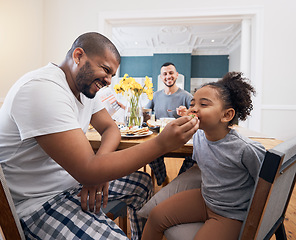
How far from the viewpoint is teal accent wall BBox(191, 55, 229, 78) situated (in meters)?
7.70

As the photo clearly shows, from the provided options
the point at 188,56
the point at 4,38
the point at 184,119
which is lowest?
the point at 184,119

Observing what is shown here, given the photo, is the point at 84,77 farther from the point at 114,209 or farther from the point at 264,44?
the point at 264,44

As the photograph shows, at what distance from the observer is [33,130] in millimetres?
611

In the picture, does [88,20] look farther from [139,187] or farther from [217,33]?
[217,33]

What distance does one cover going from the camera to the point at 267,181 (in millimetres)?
509

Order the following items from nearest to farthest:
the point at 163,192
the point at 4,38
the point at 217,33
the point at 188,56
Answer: the point at 163,192, the point at 4,38, the point at 217,33, the point at 188,56

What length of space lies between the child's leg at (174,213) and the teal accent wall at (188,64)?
23.3ft

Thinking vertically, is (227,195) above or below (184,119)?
below

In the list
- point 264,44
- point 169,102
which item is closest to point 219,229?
point 169,102

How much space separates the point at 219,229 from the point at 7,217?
75 centimetres

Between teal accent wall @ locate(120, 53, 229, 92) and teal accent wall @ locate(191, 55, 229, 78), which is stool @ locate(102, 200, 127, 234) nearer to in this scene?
teal accent wall @ locate(120, 53, 229, 92)

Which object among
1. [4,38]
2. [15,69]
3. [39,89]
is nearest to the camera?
[39,89]

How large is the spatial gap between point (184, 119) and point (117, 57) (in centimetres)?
45

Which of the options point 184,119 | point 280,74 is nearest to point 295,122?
point 280,74
